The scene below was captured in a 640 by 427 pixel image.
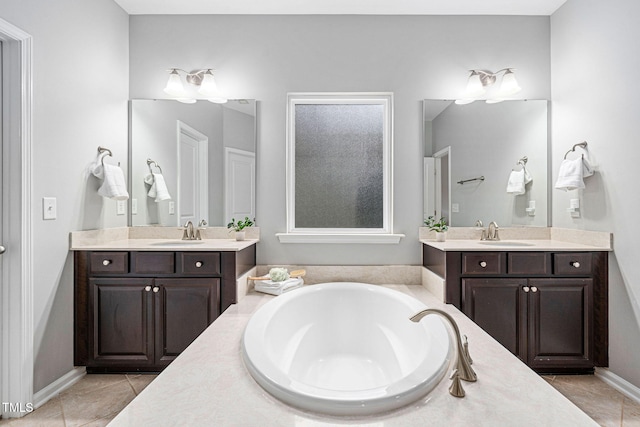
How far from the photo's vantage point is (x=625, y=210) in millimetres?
2059

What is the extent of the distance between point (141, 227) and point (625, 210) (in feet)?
10.9

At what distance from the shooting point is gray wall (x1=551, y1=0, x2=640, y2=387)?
2010 mm

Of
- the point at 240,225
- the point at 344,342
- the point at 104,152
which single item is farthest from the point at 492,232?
the point at 104,152

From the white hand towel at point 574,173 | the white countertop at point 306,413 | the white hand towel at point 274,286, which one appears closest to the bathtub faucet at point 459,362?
the white countertop at point 306,413

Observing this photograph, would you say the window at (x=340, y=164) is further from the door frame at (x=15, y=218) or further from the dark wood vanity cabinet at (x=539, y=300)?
the door frame at (x=15, y=218)

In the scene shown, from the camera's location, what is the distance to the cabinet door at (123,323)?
7.11 ft

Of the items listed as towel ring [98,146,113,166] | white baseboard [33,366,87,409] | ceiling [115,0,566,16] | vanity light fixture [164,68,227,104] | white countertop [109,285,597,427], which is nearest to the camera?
white countertop [109,285,597,427]

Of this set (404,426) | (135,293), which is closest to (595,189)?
(404,426)

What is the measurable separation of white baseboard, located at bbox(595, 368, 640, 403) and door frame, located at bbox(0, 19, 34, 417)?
3.38m

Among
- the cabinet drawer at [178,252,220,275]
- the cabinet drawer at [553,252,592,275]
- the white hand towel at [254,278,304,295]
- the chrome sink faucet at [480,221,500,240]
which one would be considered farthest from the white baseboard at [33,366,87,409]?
the cabinet drawer at [553,252,592,275]

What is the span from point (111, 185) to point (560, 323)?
306 centimetres

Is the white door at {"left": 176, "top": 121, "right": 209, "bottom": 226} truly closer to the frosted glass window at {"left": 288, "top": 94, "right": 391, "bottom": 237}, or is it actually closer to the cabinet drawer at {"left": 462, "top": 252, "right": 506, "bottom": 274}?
the frosted glass window at {"left": 288, "top": 94, "right": 391, "bottom": 237}

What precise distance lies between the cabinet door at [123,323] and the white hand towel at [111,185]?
0.58 m

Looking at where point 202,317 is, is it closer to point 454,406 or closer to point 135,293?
point 135,293
